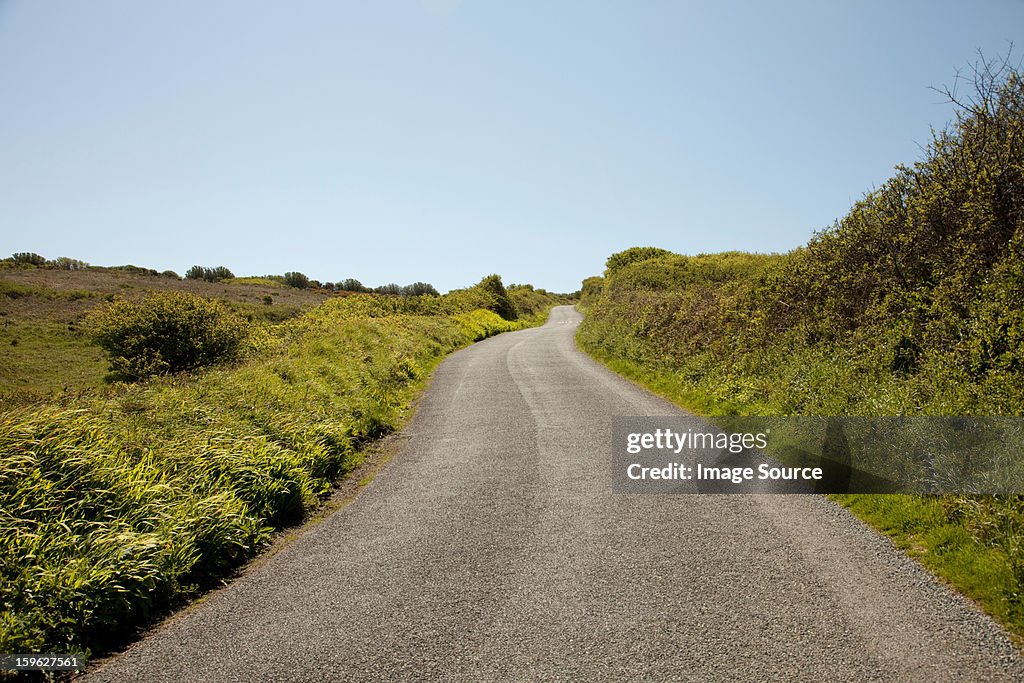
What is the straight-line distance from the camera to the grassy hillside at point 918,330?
5125 mm

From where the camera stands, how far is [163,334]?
23.6m

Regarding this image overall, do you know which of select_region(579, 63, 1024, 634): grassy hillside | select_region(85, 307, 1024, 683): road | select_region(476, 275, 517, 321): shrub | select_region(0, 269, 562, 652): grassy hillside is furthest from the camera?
select_region(476, 275, 517, 321): shrub

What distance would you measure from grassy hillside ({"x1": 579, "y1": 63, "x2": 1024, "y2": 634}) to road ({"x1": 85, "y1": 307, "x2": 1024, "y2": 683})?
606 mm

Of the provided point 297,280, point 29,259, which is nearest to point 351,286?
point 297,280

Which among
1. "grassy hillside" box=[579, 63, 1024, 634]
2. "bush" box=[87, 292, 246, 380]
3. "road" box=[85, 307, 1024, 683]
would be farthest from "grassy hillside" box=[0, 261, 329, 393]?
"grassy hillside" box=[579, 63, 1024, 634]

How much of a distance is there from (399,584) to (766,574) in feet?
10.4

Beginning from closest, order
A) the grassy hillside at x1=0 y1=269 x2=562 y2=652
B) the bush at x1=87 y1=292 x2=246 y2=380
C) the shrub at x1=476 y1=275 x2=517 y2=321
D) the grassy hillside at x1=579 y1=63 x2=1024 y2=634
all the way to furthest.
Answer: the grassy hillside at x1=0 y1=269 x2=562 y2=652, the grassy hillside at x1=579 y1=63 x2=1024 y2=634, the bush at x1=87 y1=292 x2=246 y2=380, the shrub at x1=476 y1=275 x2=517 y2=321

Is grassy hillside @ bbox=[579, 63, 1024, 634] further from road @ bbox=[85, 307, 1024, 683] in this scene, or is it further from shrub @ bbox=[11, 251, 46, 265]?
shrub @ bbox=[11, 251, 46, 265]

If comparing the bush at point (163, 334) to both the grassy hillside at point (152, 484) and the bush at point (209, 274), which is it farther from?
the bush at point (209, 274)

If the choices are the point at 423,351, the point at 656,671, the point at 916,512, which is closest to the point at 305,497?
the point at 656,671

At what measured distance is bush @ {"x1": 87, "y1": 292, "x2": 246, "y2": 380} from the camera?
74.6 ft

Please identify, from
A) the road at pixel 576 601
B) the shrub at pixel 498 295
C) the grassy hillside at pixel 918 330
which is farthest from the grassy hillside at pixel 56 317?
the shrub at pixel 498 295

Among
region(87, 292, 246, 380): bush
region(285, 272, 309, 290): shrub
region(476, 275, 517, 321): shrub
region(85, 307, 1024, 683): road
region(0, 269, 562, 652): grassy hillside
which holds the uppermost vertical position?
region(285, 272, 309, 290): shrub

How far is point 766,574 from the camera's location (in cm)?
470
